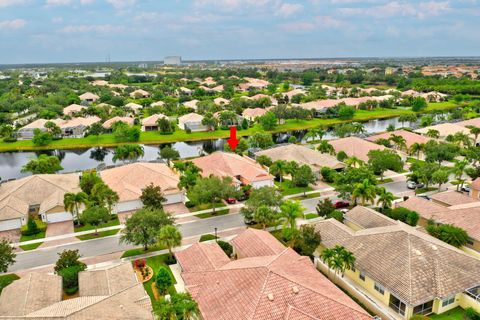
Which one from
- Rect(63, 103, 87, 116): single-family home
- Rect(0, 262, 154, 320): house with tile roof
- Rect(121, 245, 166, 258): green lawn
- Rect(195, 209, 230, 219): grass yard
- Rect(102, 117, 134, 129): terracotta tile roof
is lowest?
Rect(121, 245, 166, 258): green lawn

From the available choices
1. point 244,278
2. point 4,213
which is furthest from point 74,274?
point 4,213

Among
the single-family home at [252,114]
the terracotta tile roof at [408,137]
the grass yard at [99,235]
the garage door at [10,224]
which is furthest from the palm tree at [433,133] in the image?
the garage door at [10,224]

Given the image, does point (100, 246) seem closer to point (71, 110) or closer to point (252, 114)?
point (252, 114)

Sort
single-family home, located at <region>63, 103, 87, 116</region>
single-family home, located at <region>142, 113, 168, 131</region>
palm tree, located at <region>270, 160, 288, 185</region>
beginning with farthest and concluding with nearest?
1. single-family home, located at <region>63, 103, 87, 116</region>
2. single-family home, located at <region>142, 113, 168, 131</region>
3. palm tree, located at <region>270, 160, 288, 185</region>

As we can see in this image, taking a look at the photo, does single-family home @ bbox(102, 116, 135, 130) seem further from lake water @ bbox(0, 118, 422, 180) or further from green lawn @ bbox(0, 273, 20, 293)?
green lawn @ bbox(0, 273, 20, 293)

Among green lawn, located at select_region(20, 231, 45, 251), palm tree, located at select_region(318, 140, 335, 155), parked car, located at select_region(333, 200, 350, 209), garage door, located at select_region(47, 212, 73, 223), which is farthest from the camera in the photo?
palm tree, located at select_region(318, 140, 335, 155)

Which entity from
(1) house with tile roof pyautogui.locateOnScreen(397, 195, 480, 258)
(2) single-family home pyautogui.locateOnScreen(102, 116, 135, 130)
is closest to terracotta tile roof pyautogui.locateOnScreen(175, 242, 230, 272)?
(1) house with tile roof pyautogui.locateOnScreen(397, 195, 480, 258)

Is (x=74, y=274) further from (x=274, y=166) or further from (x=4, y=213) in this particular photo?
(x=274, y=166)
